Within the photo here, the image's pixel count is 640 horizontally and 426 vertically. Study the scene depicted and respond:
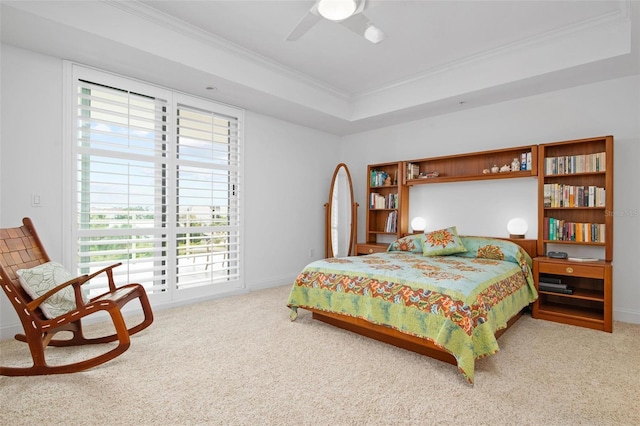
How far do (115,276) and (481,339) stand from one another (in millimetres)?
3322

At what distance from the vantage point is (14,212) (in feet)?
9.54

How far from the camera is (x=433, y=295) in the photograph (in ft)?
8.05

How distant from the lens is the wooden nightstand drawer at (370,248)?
15.8ft

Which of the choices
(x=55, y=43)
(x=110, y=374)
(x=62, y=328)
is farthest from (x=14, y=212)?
(x=110, y=374)

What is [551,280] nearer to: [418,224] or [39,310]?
[418,224]

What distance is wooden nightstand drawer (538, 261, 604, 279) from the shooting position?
10.3 feet

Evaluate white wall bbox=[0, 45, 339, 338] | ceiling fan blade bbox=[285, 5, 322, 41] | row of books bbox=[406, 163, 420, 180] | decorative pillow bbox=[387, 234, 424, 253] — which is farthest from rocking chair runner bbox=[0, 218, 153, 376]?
row of books bbox=[406, 163, 420, 180]

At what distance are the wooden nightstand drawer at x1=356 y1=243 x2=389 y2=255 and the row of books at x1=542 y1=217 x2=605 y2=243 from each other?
191cm

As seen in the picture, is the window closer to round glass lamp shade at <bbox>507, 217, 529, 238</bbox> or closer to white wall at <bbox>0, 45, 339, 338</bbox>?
white wall at <bbox>0, 45, 339, 338</bbox>

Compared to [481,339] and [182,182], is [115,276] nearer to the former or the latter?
[182,182]

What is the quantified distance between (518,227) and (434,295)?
214cm

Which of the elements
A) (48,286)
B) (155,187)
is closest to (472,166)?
(155,187)

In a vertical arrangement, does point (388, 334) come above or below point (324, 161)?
below

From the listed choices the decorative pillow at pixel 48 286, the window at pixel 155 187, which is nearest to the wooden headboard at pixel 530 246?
the window at pixel 155 187
